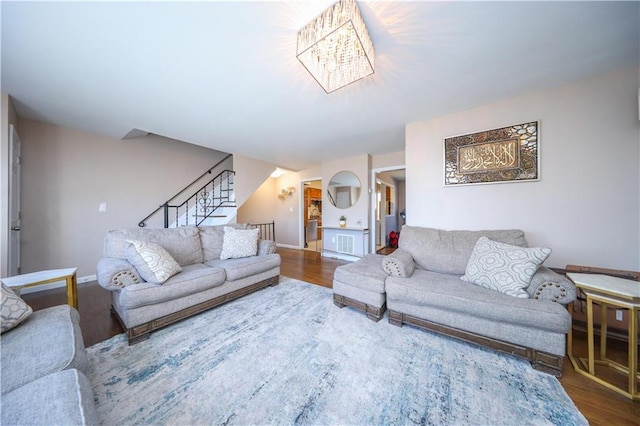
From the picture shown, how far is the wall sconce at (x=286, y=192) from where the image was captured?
20.0 ft

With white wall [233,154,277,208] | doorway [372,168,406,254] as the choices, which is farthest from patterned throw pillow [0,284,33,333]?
doorway [372,168,406,254]

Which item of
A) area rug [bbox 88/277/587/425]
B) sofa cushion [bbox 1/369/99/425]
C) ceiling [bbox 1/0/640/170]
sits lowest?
area rug [bbox 88/277/587/425]

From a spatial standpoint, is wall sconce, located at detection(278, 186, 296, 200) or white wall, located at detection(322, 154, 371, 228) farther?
wall sconce, located at detection(278, 186, 296, 200)

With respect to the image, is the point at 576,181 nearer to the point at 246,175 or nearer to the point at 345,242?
the point at 345,242

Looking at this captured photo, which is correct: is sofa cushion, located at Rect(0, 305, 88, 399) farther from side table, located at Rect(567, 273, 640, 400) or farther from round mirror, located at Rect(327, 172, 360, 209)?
round mirror, located at Rect(327, 172, 360, 209)

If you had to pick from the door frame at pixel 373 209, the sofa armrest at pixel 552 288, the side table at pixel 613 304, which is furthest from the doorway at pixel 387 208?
the side table at pixel 613 304

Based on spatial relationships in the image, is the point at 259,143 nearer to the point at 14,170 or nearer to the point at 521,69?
the point at 14,170

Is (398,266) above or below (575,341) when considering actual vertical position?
above

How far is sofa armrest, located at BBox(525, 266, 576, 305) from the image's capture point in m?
1.45

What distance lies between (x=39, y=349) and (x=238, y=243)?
1880 mm

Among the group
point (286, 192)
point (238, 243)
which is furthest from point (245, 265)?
point (286, 192)

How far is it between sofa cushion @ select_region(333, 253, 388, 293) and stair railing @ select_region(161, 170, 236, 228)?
3.12 meters

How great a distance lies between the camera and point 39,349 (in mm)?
925

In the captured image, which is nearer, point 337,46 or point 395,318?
point 337,46
